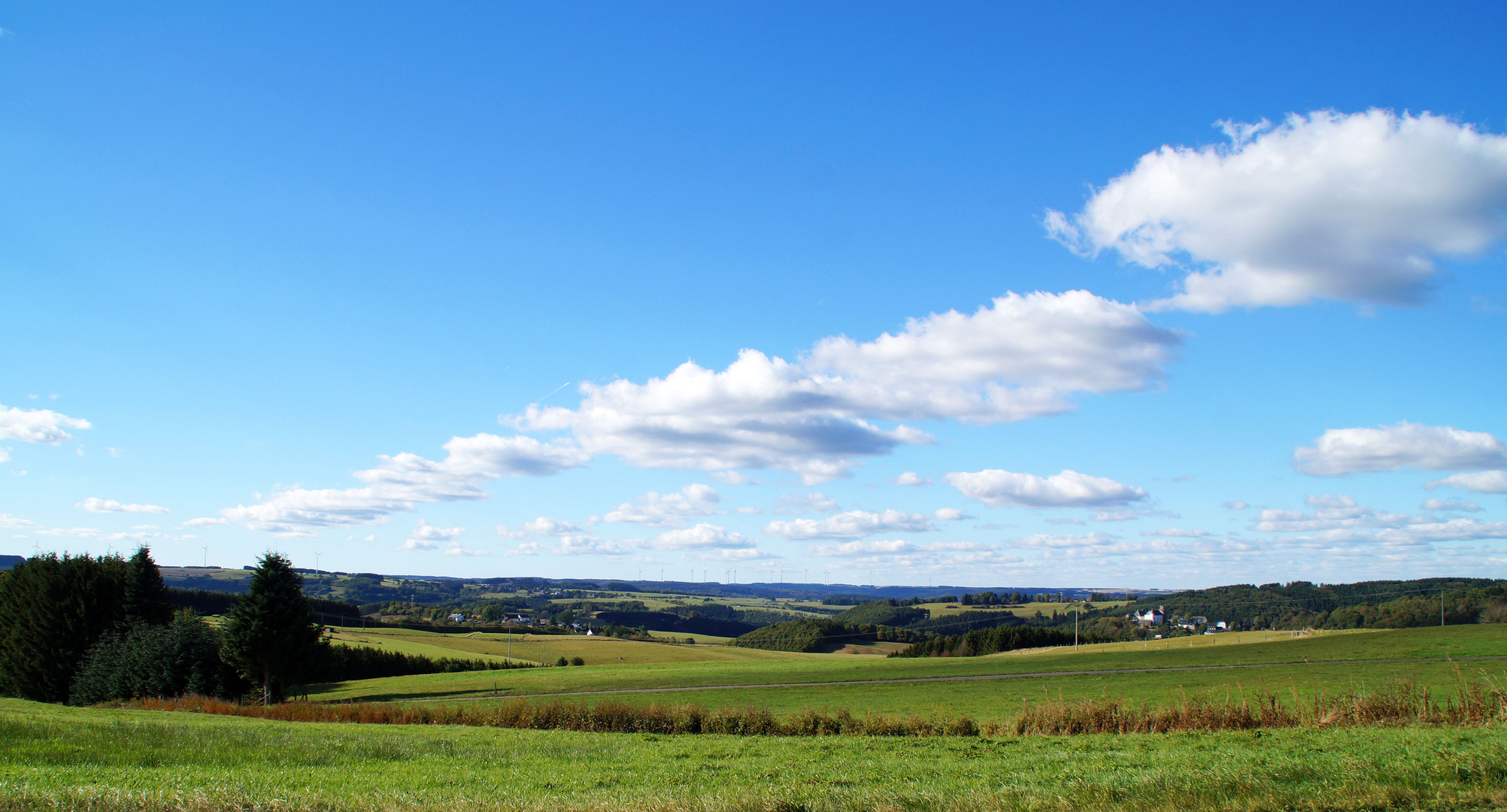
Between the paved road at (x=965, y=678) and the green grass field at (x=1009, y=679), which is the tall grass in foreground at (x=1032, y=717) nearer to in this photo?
the green grass field at (x=1009, y=679)

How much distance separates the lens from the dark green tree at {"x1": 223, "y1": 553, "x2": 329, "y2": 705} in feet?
183

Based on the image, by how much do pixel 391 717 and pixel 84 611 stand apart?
44834 mm

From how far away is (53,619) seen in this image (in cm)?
6209

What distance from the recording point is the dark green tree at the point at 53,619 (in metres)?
60.9

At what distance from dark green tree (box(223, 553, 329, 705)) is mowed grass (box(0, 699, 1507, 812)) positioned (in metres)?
39.1

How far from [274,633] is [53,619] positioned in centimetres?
2032

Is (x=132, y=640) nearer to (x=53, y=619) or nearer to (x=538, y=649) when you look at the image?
(x=53, y=619)

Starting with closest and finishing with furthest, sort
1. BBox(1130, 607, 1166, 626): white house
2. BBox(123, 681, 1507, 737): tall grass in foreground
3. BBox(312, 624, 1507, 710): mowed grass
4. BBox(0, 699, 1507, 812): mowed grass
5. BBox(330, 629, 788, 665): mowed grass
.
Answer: BBox(0, 699, 1507, 812): mowed grass → BBox(123, 681, 1507, 737): tall grass in foreground → BBox(312, 624, 1507, 710): mowed grass → BBox(330, 629, 788, 665): mowed grass → BBox(1130, 607, 1166, 626): white house

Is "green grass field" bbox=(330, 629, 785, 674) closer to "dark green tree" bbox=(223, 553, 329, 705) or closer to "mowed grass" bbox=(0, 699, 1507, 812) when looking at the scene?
"dark green tree" bbox=(223, 553, 329, 705)

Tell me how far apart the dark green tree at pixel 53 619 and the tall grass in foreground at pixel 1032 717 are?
35809mm

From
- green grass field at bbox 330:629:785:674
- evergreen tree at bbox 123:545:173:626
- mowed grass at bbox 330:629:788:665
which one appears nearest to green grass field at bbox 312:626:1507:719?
evergreen tree at bbox 123:545:173:626

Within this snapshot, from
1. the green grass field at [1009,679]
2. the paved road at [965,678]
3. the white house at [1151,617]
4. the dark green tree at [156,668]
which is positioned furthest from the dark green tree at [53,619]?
the white house at [1151,617]

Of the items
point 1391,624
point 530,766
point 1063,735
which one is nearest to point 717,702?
point 1063,735

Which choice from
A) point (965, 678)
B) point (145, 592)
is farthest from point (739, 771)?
point (145, 592)
